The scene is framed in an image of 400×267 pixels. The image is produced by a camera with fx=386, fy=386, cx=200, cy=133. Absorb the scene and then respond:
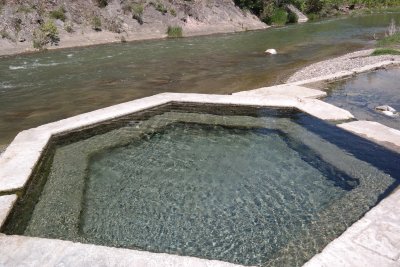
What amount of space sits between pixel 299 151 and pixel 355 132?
0.94 metres

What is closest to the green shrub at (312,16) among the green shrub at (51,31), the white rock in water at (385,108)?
the green shrub at (51,31)

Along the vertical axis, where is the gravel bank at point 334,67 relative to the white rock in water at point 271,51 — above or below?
above

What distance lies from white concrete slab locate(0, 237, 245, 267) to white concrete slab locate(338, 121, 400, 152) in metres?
3.48

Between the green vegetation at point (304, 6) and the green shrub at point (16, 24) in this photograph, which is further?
the green vegetation at point (304, 6)

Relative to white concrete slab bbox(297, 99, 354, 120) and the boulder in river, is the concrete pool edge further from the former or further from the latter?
the boulder in river

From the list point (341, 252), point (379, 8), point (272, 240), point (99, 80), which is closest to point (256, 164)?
point (272, 240)

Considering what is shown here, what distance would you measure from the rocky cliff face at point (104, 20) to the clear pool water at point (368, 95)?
48.1 feet

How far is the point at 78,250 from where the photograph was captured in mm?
3242

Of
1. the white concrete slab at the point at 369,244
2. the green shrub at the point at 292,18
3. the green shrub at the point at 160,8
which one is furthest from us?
the green shrub at the point at 292,18

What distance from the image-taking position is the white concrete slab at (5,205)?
382cm

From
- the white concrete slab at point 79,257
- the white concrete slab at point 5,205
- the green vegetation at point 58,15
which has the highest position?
the green vegetation at point 58,15

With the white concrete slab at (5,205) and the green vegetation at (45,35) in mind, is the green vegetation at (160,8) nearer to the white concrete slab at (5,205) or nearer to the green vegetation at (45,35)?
the green vegetation at (45,35)

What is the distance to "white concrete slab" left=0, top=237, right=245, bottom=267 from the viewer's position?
3086mm

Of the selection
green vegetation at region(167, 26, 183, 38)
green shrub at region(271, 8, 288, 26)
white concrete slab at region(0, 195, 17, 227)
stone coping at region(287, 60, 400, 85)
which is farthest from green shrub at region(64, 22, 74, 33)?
white concrete slab at region(0, 195, 17, 227)
